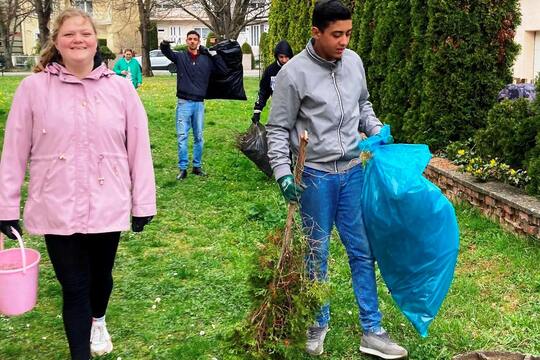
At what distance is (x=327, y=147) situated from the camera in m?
3.34

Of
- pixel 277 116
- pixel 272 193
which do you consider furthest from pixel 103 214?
pixel 272 193

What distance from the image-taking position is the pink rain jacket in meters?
3.13

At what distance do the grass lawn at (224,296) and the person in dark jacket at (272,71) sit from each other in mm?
1576

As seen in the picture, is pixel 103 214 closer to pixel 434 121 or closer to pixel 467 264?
pixel 467 264

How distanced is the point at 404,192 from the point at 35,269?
1.91m

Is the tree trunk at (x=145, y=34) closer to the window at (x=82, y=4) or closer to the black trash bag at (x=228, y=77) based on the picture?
the window at (x=82, y=4)

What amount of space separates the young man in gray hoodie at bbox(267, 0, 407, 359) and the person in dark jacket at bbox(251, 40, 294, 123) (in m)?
4.46

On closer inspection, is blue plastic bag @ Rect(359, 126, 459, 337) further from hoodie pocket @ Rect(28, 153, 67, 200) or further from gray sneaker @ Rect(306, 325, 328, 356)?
hoodie pocket @ Rect(28, 153, 67, 200)

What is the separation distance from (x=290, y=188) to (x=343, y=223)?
491 mm

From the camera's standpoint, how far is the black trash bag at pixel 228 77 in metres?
8.70

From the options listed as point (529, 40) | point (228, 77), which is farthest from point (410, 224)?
point (529, 40)

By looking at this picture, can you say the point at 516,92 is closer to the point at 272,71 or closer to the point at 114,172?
the point at 272,71

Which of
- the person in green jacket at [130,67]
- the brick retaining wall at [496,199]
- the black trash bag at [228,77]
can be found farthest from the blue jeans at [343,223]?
the person in green jacket at [130,67]

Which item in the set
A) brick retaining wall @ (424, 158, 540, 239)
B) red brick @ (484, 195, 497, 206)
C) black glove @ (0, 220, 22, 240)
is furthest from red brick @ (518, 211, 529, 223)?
black glove @ (0, 220, 22, 240)
